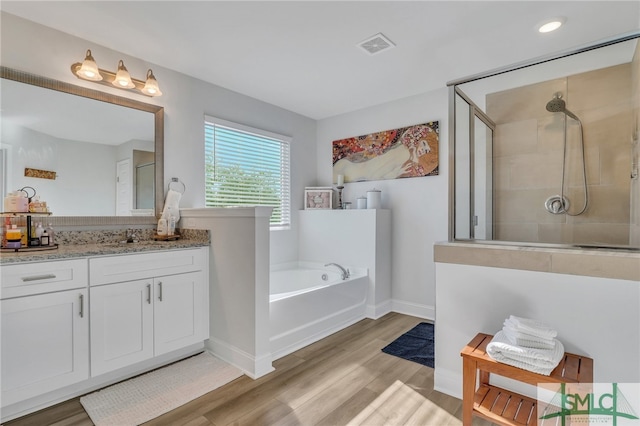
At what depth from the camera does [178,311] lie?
220cm

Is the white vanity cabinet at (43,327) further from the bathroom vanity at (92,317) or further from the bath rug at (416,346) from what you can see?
the bath rug at (416,346)

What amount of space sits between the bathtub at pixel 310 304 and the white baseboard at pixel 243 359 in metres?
0.20

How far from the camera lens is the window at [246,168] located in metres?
3.07

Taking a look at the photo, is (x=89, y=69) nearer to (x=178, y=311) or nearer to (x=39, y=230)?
(x=39, y=230)

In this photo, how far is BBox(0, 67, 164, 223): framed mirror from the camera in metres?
2.02

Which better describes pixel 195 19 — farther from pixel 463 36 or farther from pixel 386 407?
pixel 386 407

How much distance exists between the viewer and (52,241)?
6.77ft

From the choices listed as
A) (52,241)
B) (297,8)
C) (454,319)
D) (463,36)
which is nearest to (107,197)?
(52,241)

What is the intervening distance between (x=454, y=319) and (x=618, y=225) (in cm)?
139

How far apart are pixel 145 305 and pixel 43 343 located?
1.68 feet

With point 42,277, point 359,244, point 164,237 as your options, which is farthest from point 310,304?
point 42,277

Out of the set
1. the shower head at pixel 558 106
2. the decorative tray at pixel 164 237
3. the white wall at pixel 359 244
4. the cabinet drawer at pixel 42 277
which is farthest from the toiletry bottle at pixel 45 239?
the shower head at pixel 558 106

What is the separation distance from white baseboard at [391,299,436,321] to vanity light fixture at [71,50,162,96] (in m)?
3.10

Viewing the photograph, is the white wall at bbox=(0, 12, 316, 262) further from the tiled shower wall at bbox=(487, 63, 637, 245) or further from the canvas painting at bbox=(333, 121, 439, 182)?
the tiled shower wall at bbox=(487, 63, 637, 245)
